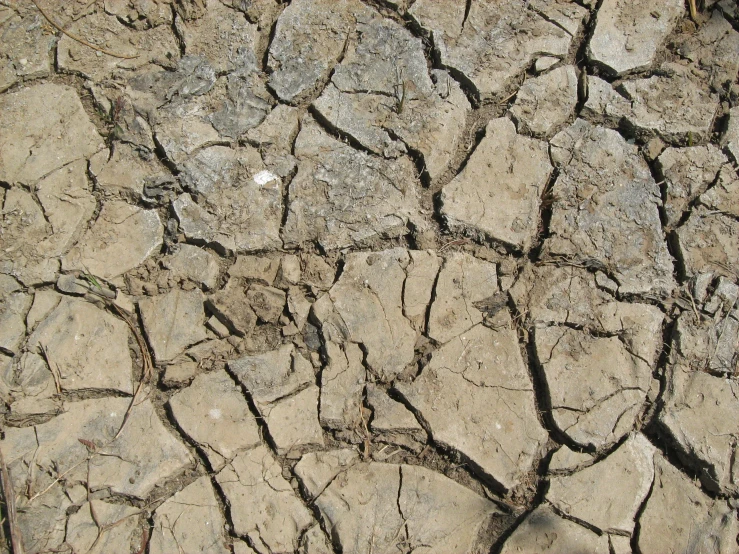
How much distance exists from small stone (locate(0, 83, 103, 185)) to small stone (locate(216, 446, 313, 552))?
1.26 m

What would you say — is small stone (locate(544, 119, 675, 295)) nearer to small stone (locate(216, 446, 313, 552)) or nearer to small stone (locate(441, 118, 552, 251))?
small stone (locate(441, 118, 552, 251))

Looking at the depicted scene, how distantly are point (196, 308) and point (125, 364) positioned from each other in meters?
0.29

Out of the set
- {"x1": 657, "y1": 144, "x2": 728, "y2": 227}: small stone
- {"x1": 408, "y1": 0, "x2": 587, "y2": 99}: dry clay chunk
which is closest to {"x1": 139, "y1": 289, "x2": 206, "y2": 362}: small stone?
{"x1": 408, "y1": 0, "x2": 587, "y2": 99}: dry clay chunk

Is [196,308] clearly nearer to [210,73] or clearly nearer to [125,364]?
[125,364]

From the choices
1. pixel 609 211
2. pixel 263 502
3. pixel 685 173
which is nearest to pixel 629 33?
pixel 685 173

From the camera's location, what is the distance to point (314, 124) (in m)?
2.45

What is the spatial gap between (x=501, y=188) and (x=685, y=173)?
2.36ft

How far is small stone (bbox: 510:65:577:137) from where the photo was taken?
8.15 ft

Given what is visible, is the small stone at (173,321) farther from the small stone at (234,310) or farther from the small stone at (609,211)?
the small stone at (609,211)

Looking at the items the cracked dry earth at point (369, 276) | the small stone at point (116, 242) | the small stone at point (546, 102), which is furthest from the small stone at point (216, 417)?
the small stone at point (546, 102)

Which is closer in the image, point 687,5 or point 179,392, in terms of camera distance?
point 179,392

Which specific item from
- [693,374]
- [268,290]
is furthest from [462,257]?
[693,374]

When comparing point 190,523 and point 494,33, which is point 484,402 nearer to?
point 190,523

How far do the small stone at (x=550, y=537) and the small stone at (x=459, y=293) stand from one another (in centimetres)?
63
